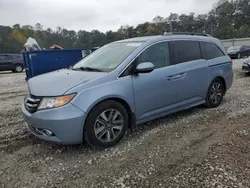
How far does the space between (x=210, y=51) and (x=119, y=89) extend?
2.70 m

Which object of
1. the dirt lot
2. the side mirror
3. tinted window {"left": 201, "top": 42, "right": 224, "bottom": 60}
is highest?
tinted window {"left": 201, "top": 42, "right": 224, "bottom": 60}

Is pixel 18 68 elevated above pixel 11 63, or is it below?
below

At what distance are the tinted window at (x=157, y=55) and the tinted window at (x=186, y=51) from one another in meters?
0.23

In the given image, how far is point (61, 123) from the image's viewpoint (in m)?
2.98

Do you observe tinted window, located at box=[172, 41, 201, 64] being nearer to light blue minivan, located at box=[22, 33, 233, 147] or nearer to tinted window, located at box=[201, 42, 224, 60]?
light blue minivan, located at box=[22, 33, 233, 147]

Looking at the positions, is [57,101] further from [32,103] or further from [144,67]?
[144,67]

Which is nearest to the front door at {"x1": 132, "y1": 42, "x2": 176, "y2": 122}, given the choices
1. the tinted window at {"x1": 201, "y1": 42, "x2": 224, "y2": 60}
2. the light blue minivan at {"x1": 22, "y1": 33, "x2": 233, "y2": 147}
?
the light blue minivan at {"x1": 22, "y1": 33, "x2": 233, "y2": 147}

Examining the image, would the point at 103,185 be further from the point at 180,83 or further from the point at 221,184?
the point at 180,83

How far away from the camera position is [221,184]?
2.49 m

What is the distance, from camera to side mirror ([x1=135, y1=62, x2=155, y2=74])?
140 inches

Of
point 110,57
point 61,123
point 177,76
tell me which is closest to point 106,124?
point 61,123

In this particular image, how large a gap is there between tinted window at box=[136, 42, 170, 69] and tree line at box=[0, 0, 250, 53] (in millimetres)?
49190

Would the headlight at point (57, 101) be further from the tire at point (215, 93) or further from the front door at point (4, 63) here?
the front door at point (4, 63)

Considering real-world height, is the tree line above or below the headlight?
above
